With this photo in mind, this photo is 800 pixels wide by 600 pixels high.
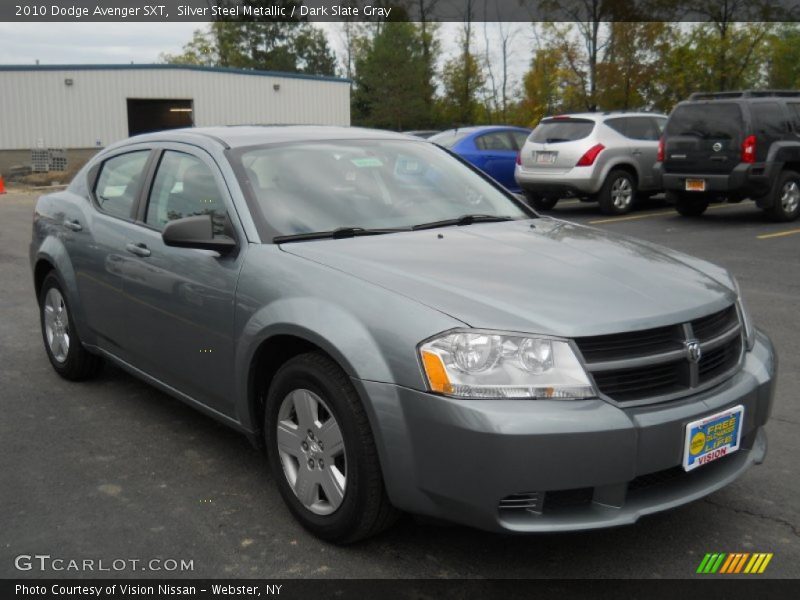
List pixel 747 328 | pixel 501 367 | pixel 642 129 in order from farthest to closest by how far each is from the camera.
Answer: pixel 642 129
pixel 747 328
pixel 501 367

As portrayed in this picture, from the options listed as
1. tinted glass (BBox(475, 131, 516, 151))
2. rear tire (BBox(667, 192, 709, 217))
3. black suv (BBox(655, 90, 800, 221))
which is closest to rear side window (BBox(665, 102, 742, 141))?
black suv (BBox(655, 90, 800, 221))

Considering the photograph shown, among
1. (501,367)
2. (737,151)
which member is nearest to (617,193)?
(737,151)

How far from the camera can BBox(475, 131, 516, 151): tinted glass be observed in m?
16.3

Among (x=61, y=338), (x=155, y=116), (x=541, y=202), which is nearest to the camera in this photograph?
(x=61, y=338)

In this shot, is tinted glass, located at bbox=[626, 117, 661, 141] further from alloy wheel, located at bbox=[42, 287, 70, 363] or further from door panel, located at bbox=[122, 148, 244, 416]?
door panel, located at bbox=[122, 148, 244, 416]

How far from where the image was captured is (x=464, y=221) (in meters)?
4.18

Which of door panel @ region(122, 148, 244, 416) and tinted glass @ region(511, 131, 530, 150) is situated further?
tinted glass @ region(511, 131, 530, 150)

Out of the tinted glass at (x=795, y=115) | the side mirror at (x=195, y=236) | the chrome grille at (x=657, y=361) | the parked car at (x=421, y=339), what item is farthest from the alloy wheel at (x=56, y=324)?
the tinted glass at (x=795, y=115)

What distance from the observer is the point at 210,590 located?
119 inches

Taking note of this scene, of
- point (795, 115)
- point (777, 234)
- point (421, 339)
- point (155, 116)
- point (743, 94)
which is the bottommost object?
point (777, 234)

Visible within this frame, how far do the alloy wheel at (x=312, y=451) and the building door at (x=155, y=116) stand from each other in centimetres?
3680

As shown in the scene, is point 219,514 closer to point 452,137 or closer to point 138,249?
point 138,249

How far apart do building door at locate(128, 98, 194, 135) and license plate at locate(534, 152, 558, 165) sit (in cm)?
2667

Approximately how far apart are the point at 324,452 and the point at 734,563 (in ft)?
5.05
